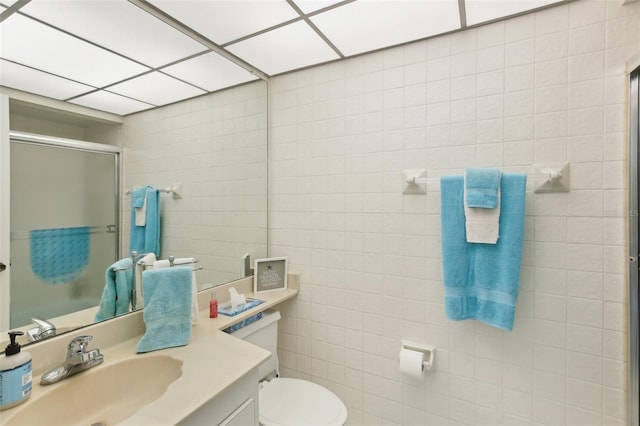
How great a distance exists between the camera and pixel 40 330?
0.99 metres

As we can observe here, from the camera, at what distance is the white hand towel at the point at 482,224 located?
1.32m

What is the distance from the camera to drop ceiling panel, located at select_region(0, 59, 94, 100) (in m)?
0.94

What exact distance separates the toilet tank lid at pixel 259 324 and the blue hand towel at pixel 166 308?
37cm

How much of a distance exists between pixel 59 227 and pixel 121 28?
2.74ft

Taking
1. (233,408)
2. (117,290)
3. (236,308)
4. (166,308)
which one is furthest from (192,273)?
(233,408)

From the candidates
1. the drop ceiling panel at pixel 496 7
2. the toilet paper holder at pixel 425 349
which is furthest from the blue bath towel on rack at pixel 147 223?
the drop ceiling panel at pixel 496 7

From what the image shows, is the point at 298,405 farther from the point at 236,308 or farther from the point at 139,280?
the point at 139,280

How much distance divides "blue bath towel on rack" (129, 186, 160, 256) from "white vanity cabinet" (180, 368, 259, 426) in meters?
0.71

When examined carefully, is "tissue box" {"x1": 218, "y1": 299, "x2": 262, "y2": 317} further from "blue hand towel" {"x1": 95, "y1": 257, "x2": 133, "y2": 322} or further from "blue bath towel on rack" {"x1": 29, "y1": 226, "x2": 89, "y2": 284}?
"blue bath towel on rack" {"x1": 29, "y1": 226, "x2": 89, "y2": 284}

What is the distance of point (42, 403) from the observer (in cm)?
86

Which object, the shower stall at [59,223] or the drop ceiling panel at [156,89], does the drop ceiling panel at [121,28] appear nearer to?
the drop ceiling panel at [156,89]

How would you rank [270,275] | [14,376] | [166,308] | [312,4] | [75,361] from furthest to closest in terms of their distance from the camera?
[270,275]
[312,4]
[166,308]
[75,361]
[14,376]

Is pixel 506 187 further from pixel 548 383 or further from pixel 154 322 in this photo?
pixel 154 322

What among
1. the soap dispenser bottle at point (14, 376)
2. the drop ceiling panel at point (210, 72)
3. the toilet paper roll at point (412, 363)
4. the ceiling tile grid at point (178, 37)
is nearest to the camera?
the soap dispenser bottle at point (14, 376)
